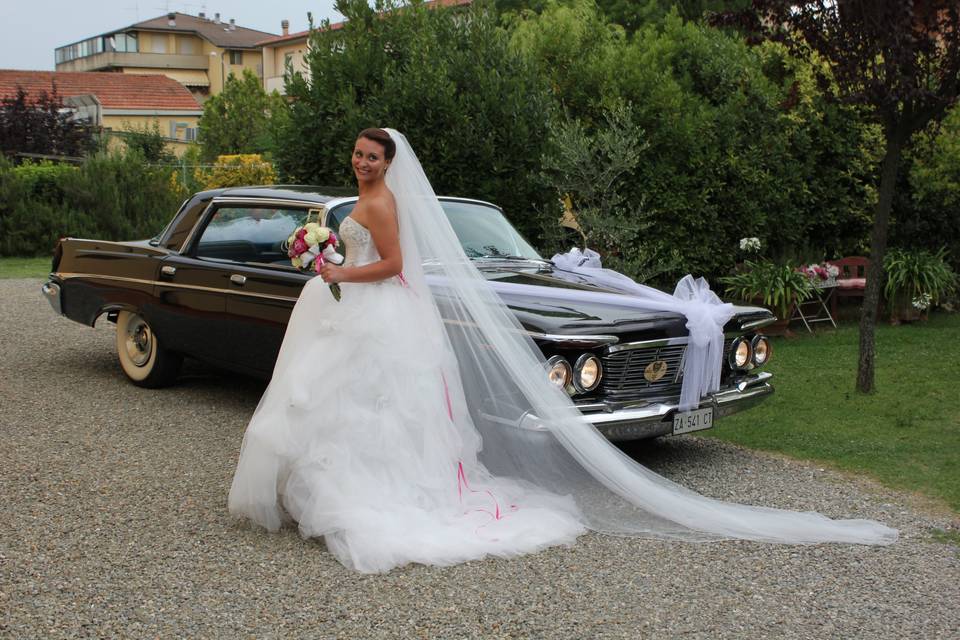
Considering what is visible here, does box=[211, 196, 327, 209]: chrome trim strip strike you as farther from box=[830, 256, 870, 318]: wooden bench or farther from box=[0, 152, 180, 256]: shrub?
box=[0, 152, 180, 256]: shrub

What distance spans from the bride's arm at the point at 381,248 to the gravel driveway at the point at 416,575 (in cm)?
132

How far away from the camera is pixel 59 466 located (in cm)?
629

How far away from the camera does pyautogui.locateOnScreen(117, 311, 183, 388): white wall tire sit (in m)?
8.33

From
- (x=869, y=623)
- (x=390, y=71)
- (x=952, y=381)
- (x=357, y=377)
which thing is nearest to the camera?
(x=869, y=623)

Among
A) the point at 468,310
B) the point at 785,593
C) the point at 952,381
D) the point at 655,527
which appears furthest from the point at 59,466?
the point at 952,381

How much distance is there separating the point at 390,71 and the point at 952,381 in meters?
6.31

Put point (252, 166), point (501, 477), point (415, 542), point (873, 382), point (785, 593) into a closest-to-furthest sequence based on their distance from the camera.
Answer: point (785, 593) → point (415, 542) → point (501, 477) → point (873, 382) → point (252, 166)

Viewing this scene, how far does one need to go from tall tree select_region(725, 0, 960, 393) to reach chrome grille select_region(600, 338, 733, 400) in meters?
2.90

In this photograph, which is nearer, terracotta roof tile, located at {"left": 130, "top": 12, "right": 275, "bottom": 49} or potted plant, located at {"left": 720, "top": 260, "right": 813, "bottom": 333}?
potted plant, located at {"left": 720, "top": 260, "right": 813, "bottom": 333}

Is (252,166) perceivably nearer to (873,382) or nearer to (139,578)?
(873,382)

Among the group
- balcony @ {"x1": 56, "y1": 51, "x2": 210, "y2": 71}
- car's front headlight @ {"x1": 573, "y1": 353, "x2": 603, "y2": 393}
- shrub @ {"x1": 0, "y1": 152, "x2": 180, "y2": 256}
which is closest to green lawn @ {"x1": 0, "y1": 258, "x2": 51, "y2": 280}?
shrub @ {"x1": 0, "y1": 152, "x2": 180, "y2": 256}

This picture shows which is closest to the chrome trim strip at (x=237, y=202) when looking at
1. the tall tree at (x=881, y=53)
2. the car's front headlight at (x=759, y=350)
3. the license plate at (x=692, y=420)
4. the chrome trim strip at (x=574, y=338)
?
the chrome trim strip at (x=574, y=338)

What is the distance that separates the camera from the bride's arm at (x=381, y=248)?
5.31 metres

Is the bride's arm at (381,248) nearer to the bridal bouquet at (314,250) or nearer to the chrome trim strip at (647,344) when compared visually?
the bridal bouquet at (314,250)
